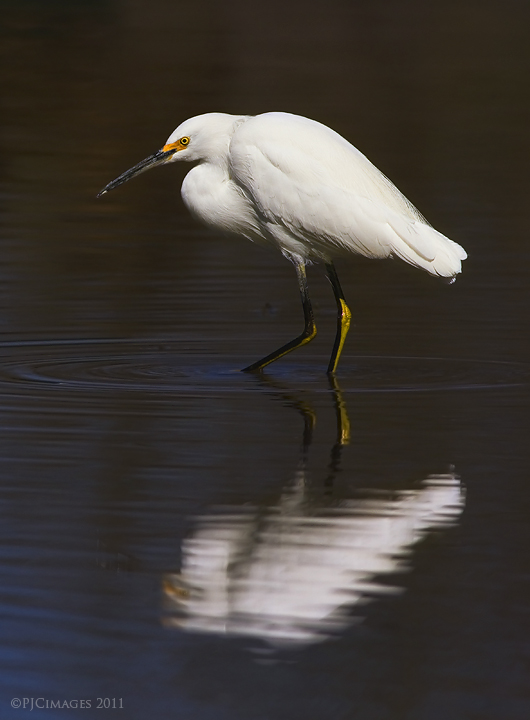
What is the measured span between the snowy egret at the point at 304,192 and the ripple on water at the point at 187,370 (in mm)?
194

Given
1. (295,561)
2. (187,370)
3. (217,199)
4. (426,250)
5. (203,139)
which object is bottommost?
(295,561)

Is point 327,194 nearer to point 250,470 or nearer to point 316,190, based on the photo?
point 316,190

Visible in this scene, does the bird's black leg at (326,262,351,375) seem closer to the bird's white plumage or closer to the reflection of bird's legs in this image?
the reflection of bird's legs

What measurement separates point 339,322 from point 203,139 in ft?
3.32

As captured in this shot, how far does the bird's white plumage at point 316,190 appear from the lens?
596 cm

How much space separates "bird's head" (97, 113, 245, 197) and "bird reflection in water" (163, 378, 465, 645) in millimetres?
2267

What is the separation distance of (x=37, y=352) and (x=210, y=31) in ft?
55.9

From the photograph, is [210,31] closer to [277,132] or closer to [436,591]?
[277,132]

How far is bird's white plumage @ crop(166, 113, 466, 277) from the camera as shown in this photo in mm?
5957

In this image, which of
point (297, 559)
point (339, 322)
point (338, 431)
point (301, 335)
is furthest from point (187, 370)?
point (297, 559)

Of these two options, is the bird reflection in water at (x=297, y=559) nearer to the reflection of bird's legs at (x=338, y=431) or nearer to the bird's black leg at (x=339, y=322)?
the reflection of bird's legs at (x=338, y=431)

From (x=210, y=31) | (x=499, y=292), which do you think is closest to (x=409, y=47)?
(x=210, y=31)

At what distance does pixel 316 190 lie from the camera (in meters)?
6.01

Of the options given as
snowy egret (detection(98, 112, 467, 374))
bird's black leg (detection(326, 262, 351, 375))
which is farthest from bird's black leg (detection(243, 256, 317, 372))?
bird's black leg (detection(326, 262, 351, 375))
